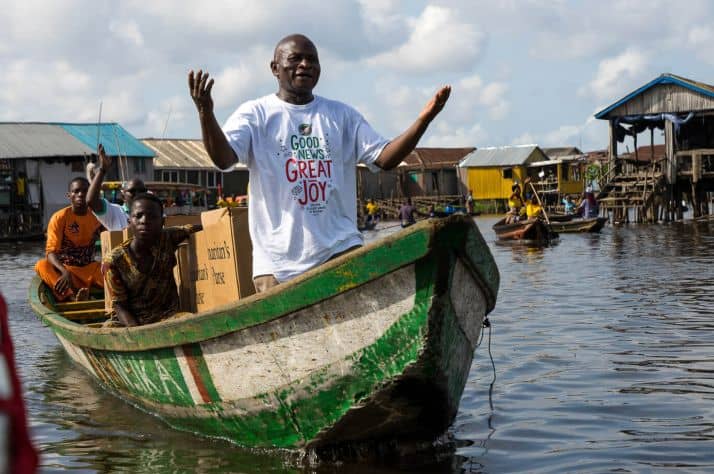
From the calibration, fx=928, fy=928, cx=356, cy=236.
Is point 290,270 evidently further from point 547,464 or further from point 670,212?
point 670,212

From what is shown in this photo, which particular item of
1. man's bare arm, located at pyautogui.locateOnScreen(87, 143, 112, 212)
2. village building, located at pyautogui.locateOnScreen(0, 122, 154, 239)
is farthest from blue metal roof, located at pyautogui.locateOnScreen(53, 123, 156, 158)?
man's bare arm, located at pyautogui.locateOnScreen(87, 143, 112, 212)

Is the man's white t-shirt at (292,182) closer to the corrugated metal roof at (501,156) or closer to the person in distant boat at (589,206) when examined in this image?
the person in distant boat at (589,206)

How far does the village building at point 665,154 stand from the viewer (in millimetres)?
30984

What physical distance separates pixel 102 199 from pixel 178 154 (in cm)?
4025

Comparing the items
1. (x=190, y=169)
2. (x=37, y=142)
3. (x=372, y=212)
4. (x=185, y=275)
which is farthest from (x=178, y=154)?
(x=185, y=275)

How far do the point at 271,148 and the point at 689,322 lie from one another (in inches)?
234

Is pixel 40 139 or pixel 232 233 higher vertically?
pixel 40 139

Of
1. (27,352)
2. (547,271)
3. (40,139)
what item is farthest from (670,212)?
(27,352)

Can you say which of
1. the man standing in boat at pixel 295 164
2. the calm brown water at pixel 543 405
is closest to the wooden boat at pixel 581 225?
the calm brown water at pixel 543 405

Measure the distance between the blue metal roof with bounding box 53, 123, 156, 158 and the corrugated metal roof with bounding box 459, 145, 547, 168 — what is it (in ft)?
60.9

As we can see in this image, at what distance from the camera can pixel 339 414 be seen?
14.2 ft

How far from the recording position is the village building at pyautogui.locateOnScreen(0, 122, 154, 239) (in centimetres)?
3453

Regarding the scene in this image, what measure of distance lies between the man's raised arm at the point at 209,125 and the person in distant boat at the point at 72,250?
182 inches

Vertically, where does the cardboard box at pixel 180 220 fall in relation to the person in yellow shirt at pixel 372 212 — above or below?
above
